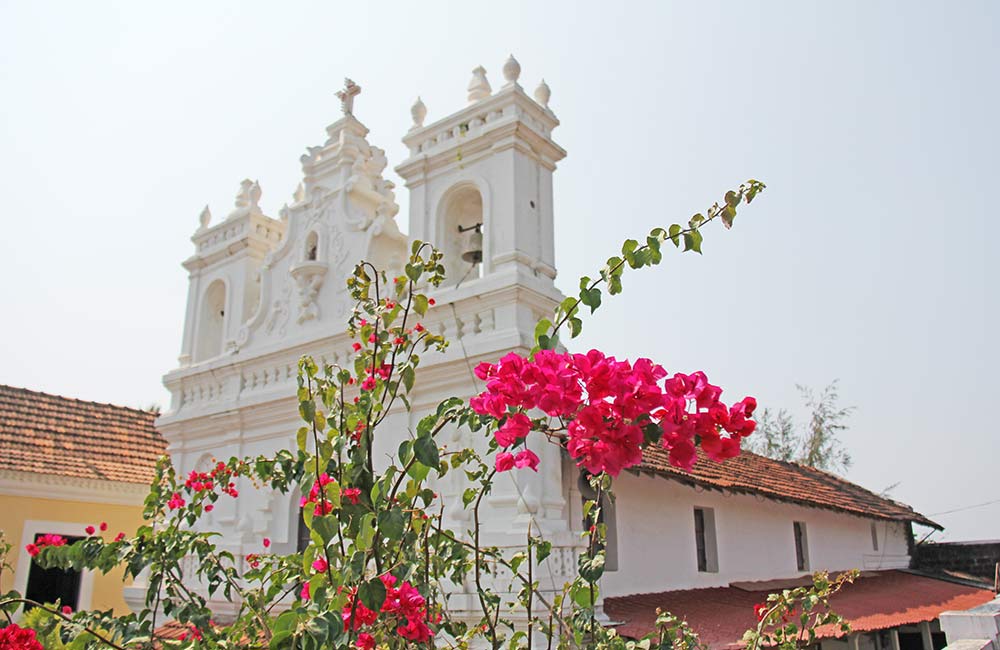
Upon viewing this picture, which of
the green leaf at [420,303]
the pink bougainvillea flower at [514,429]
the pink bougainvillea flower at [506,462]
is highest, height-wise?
the green leaf at [420,303]

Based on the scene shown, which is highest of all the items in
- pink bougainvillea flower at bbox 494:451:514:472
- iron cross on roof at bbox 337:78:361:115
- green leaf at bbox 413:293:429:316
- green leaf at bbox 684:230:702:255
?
iron cross on roof at bbox 337:78:361:115

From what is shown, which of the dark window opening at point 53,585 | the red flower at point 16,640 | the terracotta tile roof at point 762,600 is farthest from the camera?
the dark window opening at point 53,585

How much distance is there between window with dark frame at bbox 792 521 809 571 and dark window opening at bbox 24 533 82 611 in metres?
10.6

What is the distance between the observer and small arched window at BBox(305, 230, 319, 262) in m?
9.24

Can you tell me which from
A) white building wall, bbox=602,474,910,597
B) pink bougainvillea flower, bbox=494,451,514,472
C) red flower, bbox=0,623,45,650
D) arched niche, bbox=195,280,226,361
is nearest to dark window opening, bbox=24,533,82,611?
arched niche, bbox=195,280,226,361

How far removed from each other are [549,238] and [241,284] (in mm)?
4631

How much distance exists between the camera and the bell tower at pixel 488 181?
24.2ft

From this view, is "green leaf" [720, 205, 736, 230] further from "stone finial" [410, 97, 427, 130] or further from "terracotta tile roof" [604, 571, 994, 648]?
"stone finial" [410, 97, 427, 130]

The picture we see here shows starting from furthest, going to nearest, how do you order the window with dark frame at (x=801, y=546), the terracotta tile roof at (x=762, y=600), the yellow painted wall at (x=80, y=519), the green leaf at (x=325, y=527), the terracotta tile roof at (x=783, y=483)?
the window with dark frame at (x=801, y=546), the yellow painted wall at (x=80, y=519), the terracotta tile roof at (x=783, y=483), the terracotta tile roof at (x=762, y=600), the green leaf at (x=325, y=527)

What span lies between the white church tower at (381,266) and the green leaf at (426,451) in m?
4.15

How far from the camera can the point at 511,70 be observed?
7.95 meters

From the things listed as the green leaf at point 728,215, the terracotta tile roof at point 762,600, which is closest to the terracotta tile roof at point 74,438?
the terracotta tile roof at point 762,600

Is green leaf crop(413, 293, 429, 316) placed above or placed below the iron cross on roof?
below

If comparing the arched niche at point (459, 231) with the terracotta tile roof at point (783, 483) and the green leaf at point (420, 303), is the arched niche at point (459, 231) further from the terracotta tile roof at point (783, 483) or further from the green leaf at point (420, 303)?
the green leaf at point (420, 303)
